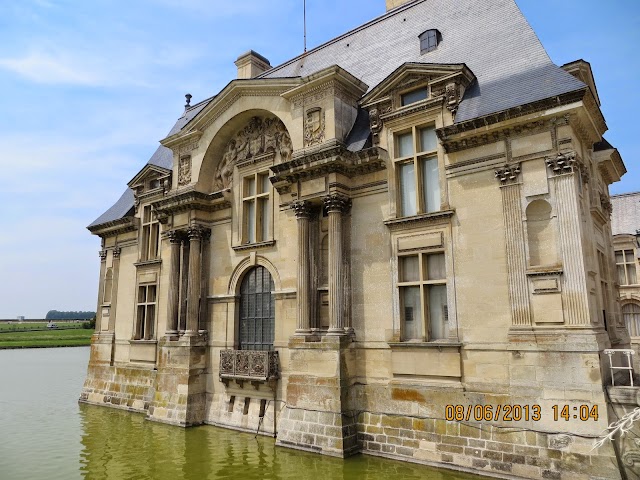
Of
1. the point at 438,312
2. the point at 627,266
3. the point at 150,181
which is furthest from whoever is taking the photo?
the point at 627,266

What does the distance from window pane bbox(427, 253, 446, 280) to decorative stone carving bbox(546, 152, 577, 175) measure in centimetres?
334

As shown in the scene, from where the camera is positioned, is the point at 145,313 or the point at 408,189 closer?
the point at 408,189

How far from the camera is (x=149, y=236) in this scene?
69.9 ft

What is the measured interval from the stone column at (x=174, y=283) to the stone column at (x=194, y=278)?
802 millimetres

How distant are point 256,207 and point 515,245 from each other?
9.07 meters

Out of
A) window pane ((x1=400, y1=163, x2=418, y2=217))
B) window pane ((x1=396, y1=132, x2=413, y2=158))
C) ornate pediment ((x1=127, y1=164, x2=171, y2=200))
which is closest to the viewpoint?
window pane ((x1=400, y1=163, x2=418, y2=217))

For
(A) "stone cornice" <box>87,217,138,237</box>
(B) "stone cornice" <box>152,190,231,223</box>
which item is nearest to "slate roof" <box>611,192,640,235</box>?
(B) "stone cornice" <box>152,190,231,223</box>

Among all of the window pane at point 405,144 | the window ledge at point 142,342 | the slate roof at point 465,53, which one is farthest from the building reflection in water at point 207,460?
the slate roof at point 465,53

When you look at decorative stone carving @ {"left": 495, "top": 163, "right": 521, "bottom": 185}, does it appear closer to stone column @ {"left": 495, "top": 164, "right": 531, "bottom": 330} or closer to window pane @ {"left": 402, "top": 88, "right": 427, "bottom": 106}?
stone column @ {"left": 495, "top": 164, "right": 531, "bottom": 330}

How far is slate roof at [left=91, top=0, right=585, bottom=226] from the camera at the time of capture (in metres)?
11.8

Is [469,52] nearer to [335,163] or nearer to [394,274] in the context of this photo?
[335,163]

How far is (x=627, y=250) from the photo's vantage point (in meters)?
30.6

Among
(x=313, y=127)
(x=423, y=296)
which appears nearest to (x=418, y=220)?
(x=423, y=296)

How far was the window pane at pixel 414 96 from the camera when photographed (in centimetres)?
1332
